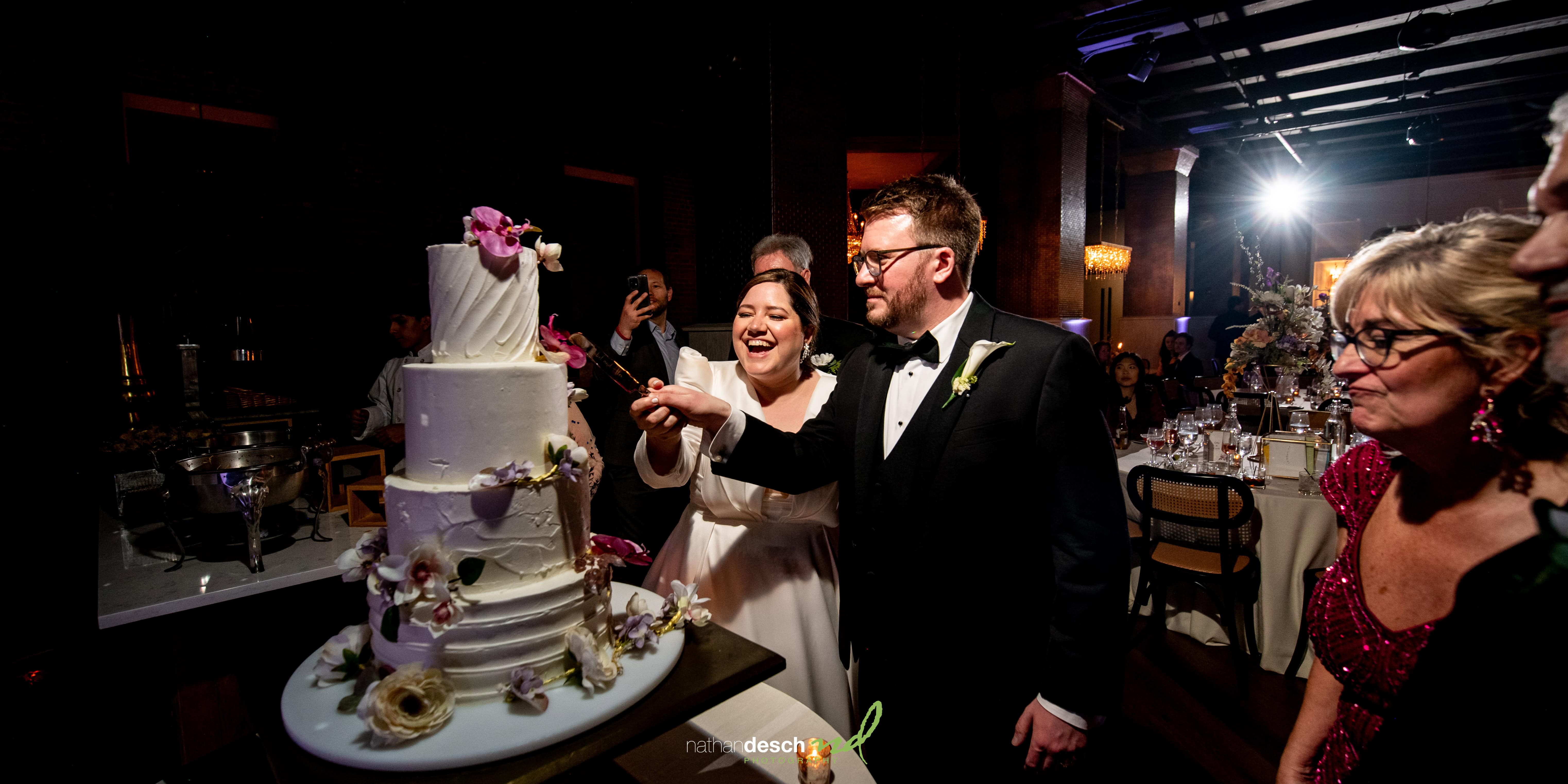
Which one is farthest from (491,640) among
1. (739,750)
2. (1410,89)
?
(1410,89)

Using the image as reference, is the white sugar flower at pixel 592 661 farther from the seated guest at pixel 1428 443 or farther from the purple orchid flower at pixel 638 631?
the seated guest at pixel 1428 443

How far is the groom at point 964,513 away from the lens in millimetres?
1540

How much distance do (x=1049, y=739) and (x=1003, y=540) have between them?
0.46 meters

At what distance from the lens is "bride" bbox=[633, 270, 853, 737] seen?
6.76 ft

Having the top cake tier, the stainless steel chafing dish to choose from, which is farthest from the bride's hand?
the stainless steel chafing dish

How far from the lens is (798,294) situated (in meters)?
2.33

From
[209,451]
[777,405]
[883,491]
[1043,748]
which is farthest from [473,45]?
[1043,748]

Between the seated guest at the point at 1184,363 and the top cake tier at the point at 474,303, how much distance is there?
31.6ft

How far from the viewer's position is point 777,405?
7.93 feet

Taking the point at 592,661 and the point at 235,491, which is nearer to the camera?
the point at 592,661

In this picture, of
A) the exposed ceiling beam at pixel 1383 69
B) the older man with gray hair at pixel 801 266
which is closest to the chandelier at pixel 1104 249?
the exposed ceiling beam at pixel 1383 69

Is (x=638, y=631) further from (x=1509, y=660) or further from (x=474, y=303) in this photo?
(x=1509, y=660)

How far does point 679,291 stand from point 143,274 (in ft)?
17.0

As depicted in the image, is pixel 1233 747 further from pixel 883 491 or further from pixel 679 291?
pixel 679 291
